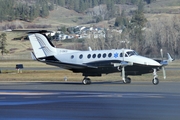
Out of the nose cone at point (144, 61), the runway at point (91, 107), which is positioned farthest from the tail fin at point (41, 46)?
the runway at point (91, 107)

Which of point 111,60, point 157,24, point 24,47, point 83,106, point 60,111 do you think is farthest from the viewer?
point 24,47

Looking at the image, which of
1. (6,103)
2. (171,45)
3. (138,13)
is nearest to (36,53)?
(6,103)

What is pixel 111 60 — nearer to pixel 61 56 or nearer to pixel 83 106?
pixel 61 56

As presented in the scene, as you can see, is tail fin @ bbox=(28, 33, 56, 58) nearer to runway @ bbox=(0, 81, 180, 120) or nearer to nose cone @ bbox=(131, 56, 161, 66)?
nose cone @ bbox=(131, 56, 161, 66)

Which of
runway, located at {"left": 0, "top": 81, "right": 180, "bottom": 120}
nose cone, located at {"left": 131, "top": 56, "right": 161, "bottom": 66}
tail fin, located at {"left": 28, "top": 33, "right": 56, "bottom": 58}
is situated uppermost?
tail fin, located at {"left": 28, "top": 33, "right": 56, "bottom": 58}

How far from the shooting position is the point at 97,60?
1415 inches

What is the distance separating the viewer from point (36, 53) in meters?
38.0

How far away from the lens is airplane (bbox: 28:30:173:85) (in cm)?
3506

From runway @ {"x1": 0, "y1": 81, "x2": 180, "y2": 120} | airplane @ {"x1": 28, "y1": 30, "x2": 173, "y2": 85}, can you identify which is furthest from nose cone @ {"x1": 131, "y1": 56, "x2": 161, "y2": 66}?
runway @ {"x1": 0, "y1": 81, "x2": 180, "y2": 120}

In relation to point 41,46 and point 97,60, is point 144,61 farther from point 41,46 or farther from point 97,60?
point 41,46

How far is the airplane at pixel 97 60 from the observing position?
35062 mm

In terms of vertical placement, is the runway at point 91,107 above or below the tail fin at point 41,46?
below

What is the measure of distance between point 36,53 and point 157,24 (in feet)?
285

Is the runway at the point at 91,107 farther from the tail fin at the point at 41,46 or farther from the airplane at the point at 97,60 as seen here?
the tail fin at the point at 41,46
